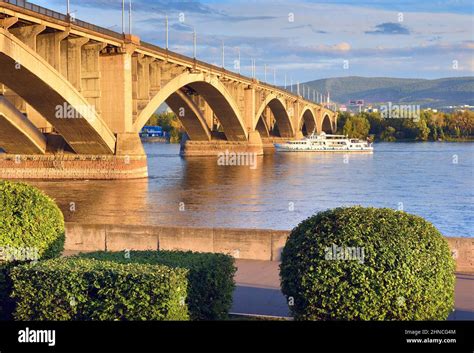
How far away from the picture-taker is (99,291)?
8703 mm

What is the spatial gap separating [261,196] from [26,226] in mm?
33401

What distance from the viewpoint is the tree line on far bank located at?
504ft

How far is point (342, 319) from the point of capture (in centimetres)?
847

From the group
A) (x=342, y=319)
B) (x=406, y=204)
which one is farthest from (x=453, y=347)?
(x=406, y=204)

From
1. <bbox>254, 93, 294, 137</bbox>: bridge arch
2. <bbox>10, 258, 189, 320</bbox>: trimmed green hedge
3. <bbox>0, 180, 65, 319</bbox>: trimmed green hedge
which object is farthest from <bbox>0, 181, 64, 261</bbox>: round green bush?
<bbox>254, 93, 294, 137</bbox>: bridge arch

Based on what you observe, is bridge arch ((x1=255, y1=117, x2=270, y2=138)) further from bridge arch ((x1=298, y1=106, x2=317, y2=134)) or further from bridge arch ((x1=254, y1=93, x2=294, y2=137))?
bridge arch ((x1=298, y1=106, x2=317, y2=134))

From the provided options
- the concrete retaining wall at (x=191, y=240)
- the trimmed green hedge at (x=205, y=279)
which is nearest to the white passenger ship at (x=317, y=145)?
the concrete retaining wall at (x=191, y=240)

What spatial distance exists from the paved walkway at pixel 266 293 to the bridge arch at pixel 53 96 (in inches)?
1011

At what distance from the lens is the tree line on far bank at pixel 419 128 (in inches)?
6043

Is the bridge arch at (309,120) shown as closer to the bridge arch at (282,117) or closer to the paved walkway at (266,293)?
the bridge arch at (282,117)

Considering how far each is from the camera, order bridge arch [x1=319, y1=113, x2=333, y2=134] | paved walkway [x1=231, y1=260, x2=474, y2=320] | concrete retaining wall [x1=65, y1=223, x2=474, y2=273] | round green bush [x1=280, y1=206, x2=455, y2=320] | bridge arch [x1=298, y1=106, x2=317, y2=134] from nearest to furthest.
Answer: round green bush [x1=280, y1=206, x2=455, y2=320]
paved walkway [x1=231, y1=260, x2=474, y2=320]
concrete retaining wall [x1=65, y1=223, x2=474, y2=273]
bridge arch [x1=298, y1=106, x2=317, y2=134]
bridge arch [x1=319, y1=113, x2=333, y2=134]

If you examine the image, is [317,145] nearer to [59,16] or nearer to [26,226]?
[59,16]

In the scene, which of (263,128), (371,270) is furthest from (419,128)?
(371,270)

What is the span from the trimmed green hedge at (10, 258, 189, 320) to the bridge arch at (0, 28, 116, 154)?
28.7m
